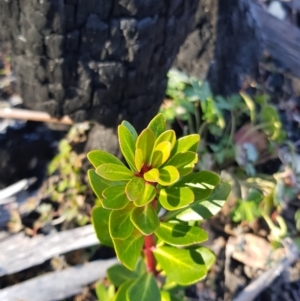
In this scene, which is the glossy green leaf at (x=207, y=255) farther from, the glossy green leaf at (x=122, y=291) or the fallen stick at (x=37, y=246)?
the fallen stick at (x=37, y=246)

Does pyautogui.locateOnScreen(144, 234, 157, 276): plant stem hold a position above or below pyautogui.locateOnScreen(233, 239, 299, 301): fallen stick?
above

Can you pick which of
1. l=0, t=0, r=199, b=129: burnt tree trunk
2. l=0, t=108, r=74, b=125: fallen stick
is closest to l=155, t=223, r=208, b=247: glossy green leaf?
l=0, t=0, r=199, b=129: burnt tree trunk

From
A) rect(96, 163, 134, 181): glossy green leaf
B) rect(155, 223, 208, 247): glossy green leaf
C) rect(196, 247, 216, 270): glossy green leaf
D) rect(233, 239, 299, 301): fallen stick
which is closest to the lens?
rect(96, 163, 134, 181): glossy green leaf

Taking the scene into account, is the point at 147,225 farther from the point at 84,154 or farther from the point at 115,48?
the point at 84,154

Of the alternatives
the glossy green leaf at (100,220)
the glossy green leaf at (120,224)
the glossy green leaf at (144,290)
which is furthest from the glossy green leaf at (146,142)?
the glossy green leaf at (144,290)

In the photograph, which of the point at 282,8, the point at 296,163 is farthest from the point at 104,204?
the point at 282,8

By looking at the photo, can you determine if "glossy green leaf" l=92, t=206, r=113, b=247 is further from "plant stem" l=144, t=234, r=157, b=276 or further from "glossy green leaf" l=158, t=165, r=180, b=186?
"glossy green leaf" l=158, t=165, r=180, b=186
